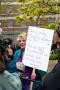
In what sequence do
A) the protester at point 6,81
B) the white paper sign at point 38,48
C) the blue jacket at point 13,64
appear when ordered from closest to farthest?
the protester at point 6,81 → the white paper sign at point 38,48 → the blue jacket at point 13,64

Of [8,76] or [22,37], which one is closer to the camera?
[8,76]

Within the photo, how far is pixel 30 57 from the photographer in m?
6.88

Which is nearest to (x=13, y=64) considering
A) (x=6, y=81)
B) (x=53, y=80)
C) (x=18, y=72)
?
(x=18, y=72)

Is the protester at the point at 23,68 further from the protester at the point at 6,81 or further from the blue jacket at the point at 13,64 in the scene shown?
the protester at the point at 6,81

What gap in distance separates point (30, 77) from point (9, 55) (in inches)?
45.2

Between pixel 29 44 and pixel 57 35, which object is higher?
pixel 57 35

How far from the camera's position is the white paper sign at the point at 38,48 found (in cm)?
659

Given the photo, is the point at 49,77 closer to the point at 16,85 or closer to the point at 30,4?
the point at 16,85

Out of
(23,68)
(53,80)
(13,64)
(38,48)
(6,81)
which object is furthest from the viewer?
(13,64)

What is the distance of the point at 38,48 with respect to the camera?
6.74 meters

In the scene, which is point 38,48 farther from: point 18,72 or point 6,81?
point 6,81

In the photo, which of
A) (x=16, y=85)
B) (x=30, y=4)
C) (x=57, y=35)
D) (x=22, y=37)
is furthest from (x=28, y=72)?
(x=30, y=4)

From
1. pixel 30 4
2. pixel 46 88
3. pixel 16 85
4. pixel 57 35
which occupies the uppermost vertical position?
pixel 57 35

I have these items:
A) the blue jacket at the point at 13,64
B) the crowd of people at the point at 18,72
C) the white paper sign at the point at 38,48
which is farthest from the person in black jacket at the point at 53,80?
the blue jacket at the point at 13,64
